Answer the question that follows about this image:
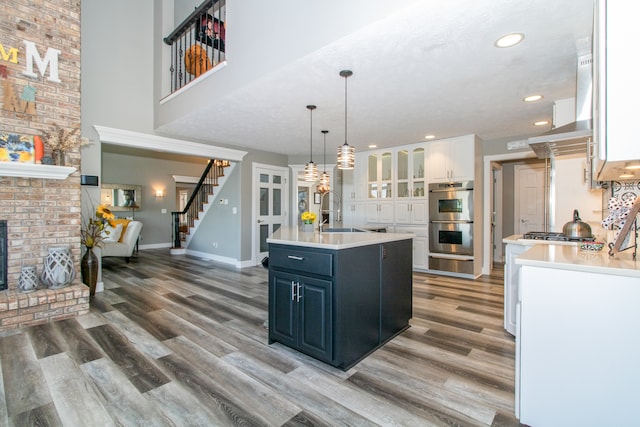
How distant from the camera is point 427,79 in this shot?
2.83 meters

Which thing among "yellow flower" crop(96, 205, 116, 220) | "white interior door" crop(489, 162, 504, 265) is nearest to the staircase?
"yellow flower" crop(96, 205, 116, 220)

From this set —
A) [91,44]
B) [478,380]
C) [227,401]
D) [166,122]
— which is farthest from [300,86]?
[91,44]

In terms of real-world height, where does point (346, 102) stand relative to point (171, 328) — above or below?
above

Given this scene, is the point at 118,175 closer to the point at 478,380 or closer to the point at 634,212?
the point at 478,380

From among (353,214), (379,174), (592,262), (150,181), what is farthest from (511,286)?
(150,181)

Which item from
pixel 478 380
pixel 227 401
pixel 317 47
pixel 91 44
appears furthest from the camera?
pixel 91 44

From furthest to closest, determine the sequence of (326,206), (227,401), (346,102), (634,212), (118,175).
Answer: (118,175)
(326,206)
(346,102)
(227,401)
(634,212)

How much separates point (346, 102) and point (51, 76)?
339 cm

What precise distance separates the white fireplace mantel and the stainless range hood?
4559 millimetres

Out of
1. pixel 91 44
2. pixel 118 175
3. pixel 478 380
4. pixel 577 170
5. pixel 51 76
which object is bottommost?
pixel 478 380

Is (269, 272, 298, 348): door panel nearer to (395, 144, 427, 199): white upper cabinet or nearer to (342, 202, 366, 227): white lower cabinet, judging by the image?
(395, 144, 427, 199): white upper cabinet

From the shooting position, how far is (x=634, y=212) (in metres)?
1.50

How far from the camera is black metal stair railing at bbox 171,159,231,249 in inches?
280

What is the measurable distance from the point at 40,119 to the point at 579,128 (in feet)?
17.0
